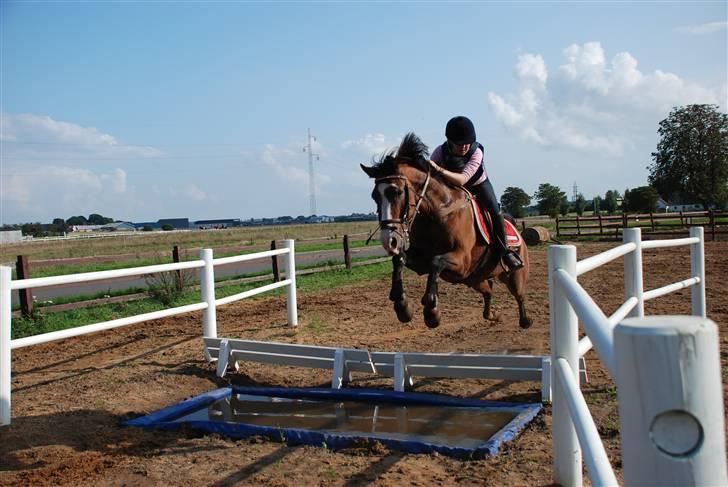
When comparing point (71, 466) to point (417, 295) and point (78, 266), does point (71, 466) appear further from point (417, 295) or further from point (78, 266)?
point (78, 266)

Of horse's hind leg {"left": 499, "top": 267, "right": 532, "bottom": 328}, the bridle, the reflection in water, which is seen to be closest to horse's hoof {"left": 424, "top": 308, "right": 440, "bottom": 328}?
the bridle

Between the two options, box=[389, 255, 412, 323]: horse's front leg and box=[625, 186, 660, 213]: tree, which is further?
box=[625, 186, 660, 213]: tree

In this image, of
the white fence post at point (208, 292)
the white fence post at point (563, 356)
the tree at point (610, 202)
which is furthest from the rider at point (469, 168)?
the tree at point (610, 202)

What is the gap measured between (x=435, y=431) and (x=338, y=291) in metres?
9.72

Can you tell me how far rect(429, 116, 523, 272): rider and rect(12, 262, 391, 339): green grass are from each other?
4021mm

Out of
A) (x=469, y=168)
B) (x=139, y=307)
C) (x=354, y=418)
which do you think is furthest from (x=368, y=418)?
(x=139, y=307)

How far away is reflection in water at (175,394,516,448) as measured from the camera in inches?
196

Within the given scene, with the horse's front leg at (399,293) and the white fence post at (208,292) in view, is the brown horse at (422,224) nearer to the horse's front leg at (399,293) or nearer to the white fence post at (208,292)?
the horse's front leg at (399,293)

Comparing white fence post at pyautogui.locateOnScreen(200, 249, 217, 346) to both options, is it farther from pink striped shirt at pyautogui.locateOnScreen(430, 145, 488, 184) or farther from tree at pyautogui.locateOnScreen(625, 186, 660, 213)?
tree at pyautogui.locateOnScreen(625, 186, 660, 213)

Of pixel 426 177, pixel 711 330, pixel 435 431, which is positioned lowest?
pixel 435 431

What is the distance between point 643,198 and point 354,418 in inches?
2532

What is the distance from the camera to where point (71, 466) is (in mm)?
4332

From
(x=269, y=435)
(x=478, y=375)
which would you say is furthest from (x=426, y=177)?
(x=269, y=435)

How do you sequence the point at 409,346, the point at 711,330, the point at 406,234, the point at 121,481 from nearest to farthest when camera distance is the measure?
the point at 711,330 → the point at 121,481 → the point at 406,234 → the point at 409,346
